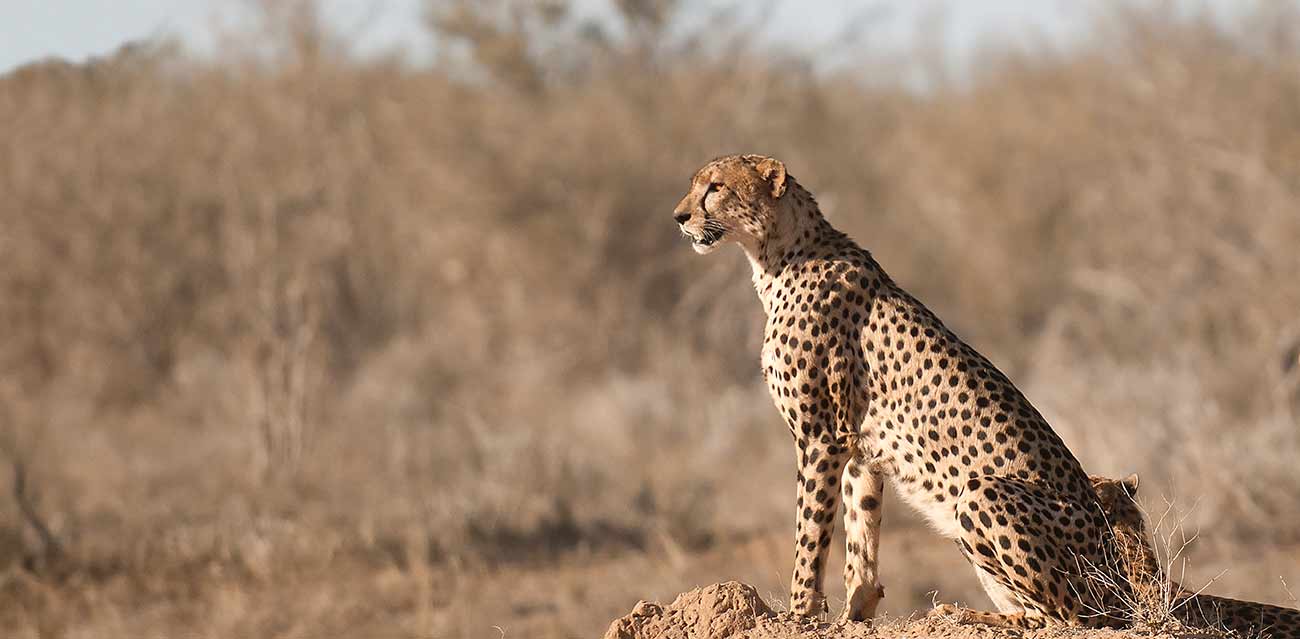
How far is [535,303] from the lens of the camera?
14.0m

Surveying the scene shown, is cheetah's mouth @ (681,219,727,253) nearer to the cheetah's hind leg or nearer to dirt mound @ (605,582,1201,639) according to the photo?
dirt mound @ (605,582,1201,639)

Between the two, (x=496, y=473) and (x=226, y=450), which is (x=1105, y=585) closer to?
(x=496, y=473)

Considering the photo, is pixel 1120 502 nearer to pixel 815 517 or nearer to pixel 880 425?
pixel 880 425

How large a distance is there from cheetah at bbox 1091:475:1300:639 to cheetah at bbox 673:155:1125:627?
0.09 metres

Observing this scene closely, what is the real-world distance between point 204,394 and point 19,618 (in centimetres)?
577

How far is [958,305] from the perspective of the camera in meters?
15.2

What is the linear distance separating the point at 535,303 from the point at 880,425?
973 cm

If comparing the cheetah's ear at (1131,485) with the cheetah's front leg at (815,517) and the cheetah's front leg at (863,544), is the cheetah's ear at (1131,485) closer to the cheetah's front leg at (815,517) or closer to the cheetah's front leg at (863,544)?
the cheetah's front leg at (863,544)

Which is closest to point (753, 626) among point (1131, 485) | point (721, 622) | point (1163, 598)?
point (721, 622)

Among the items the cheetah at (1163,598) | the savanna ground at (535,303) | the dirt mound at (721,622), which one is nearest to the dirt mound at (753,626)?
the dirt mound at (721,622)

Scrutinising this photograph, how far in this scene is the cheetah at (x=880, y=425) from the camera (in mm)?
4043

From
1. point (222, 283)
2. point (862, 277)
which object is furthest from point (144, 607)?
point (222, 283)

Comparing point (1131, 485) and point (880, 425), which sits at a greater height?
point (880, 425)

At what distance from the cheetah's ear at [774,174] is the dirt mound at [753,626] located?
1.20 meters
